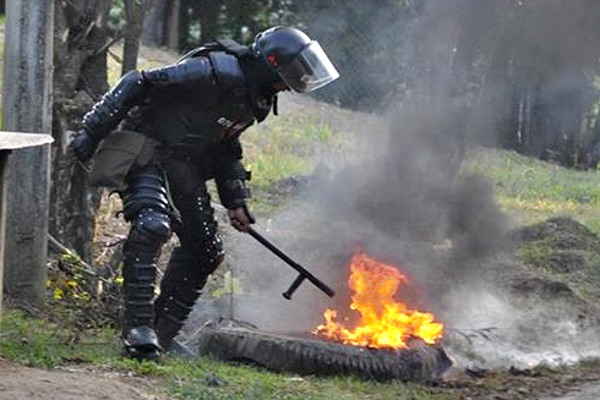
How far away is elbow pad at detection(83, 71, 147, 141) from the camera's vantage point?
737 centimetres

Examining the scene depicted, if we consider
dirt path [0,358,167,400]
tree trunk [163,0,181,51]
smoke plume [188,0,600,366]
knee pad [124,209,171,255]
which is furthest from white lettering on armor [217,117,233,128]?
tree trunk [163,0,181,51]

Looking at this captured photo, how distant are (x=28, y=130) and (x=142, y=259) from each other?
4.05ft

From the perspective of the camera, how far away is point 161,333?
806 cm

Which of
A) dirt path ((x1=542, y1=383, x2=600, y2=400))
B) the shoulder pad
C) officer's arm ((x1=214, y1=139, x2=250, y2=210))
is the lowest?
dirt path ((x1=542, y1=383, x2=600, y2=400))

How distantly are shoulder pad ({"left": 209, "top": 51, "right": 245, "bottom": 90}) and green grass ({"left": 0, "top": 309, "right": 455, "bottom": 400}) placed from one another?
1631 mm

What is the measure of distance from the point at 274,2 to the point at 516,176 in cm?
826

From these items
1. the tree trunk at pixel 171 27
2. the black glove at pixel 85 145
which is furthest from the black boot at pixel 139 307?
the tree trunk at pixel 171 27

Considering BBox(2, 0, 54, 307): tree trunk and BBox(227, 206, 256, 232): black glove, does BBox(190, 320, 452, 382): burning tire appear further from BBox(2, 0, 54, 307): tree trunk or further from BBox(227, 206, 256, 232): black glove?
BBox(2, 0, 54, 307): tree trunk

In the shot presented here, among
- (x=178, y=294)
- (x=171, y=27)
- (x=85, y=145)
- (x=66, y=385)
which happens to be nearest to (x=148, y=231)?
(x=85, y=145)

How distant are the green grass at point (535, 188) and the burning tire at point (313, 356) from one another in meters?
5.92

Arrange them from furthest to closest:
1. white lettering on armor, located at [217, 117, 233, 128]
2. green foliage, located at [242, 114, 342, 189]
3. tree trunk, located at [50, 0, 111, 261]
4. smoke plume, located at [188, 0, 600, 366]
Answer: green foliage, located at [242, 114, 342, 189]
smoke plume, located at [188, 0, 600, 366]
tree trunk, located at [50, 0, 111, 261]
white lettering on armor, located at [217, 117, 233, 128]

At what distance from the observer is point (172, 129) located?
7668 mm

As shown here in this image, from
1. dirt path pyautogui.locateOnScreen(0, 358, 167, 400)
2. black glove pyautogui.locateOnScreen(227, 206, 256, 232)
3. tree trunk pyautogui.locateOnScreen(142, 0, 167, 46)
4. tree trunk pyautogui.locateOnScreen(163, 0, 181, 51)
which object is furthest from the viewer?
tree trunk pyautogui.locateOnScreen(163, 0, 181, 51)

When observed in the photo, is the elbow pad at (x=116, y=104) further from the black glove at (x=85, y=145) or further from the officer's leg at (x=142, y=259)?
the officer's leg at (x=142, y=259)
